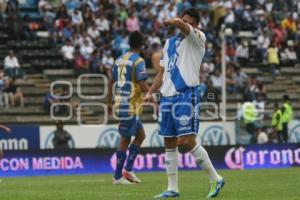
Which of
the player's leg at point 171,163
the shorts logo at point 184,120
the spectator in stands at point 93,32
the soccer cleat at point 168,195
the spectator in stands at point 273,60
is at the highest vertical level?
the spectator in stands at point 93,32

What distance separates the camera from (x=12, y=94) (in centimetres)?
3269

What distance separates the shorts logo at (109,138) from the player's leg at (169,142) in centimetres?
1680

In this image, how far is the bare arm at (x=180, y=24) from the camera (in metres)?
13.0

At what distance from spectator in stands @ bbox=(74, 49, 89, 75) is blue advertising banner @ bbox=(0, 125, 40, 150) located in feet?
18.0

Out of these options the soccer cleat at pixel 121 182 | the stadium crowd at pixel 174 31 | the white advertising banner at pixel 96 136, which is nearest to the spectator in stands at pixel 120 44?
the stadium crowd at pixel 174 31

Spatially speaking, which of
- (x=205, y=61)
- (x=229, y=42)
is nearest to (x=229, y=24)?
(x=229, y=42)

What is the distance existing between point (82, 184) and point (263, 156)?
459 inches

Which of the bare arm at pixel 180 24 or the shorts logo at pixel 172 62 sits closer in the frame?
the bare arm at pixel 180 24

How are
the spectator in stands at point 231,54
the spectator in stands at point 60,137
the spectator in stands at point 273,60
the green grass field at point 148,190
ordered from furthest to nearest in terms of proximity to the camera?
1. the spectator in stands at point 273,60
2. the spectator in stands at point 231,54
3. the spectator in stands at point 60,137
4. the green grass field at point 148,190

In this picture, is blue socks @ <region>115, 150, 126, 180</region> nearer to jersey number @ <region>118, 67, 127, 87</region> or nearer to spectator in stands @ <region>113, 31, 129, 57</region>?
Answer: jersey number @ <region>118, 67, 127, 87</region>

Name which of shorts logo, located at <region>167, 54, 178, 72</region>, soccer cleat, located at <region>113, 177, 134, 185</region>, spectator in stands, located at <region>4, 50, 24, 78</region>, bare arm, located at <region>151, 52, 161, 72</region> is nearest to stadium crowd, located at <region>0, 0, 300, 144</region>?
spectator in stands, located at <region>4, 50, 24, 78</region>

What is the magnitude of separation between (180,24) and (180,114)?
1.35 meters

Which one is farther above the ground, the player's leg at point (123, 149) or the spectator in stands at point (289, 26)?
the spectator in stands at point (289, 26)

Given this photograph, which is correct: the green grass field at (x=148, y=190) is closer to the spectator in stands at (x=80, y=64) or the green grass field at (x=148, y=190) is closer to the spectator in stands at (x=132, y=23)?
the spectator in stands at (x=80, y=64)
